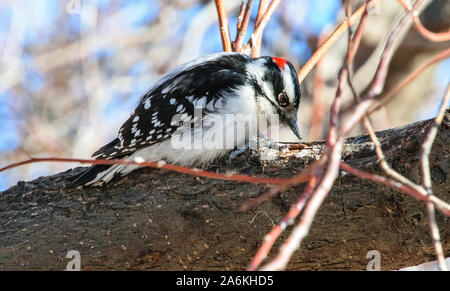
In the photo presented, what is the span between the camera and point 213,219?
9.21 ft

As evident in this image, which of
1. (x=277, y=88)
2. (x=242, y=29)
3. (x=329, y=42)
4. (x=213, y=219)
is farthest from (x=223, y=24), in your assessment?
(x=213, y=219)

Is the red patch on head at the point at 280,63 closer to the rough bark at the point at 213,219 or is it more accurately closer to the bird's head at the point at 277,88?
the bird's head at the point at 277,88

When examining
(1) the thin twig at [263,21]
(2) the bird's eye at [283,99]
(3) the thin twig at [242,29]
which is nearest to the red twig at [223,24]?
(3) the thin twig at [242,29]

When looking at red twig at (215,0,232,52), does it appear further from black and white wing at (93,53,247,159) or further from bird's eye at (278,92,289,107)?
bird's eye at (278,92,289,107)

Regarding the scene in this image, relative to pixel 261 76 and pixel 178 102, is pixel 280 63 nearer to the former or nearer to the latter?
pixel 261 76

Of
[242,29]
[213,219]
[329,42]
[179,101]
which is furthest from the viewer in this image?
[242,29]

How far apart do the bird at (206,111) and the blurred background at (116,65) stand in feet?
8.79

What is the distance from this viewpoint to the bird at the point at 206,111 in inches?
130

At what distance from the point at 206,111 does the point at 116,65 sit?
4.42 metres

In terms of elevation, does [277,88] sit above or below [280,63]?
below

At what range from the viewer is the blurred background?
6.31 metres

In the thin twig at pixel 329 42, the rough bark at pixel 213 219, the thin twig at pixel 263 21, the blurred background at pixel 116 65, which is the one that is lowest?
the rough bark at pixel 213 219
